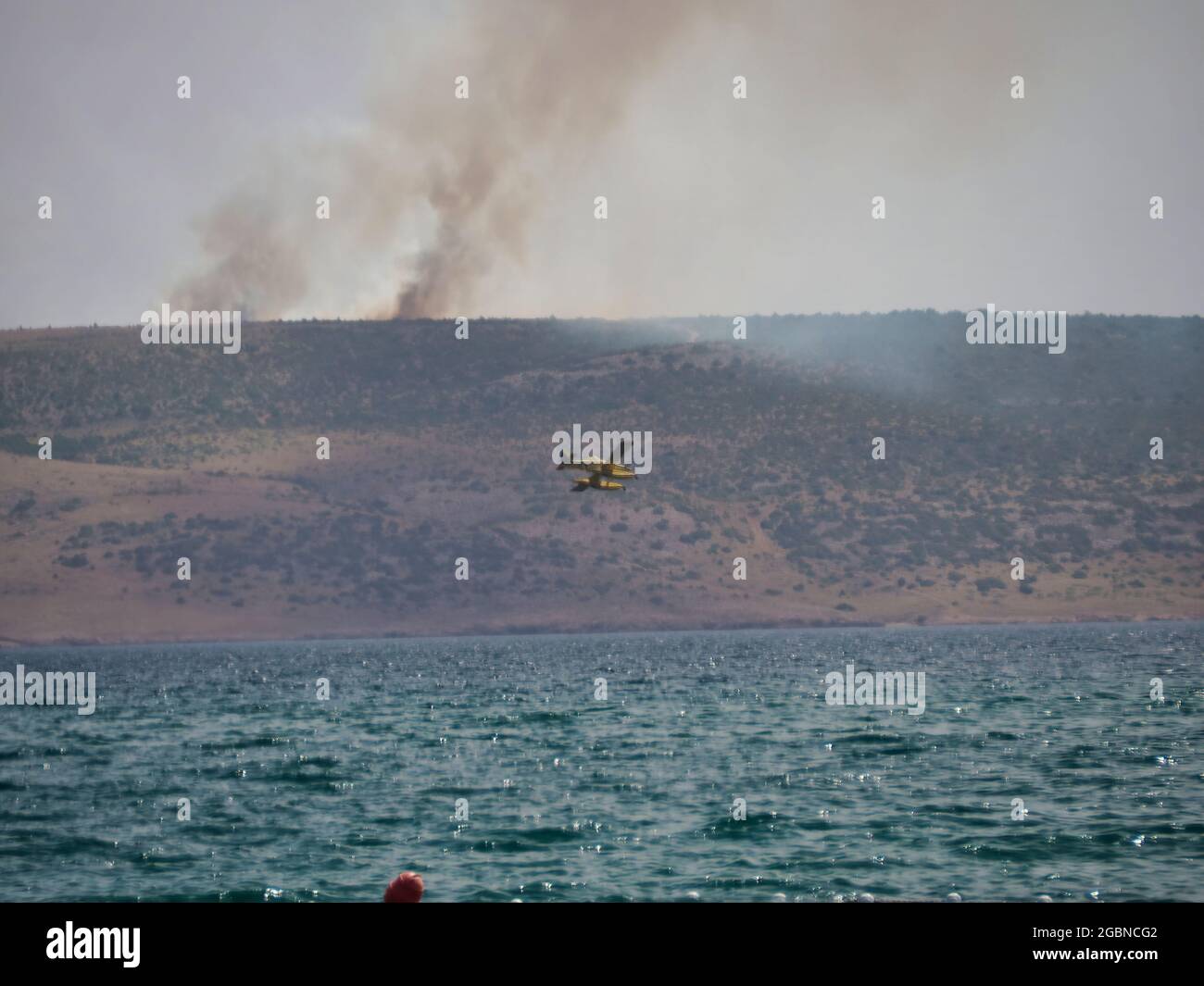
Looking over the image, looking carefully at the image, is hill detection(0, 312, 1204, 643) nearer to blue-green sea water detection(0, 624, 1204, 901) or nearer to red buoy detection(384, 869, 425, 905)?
blue-green sea water detection(0, 624, 1204, 901)

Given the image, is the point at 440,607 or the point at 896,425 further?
the point at 896,425

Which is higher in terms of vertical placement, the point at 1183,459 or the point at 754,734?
the point at 1183,459

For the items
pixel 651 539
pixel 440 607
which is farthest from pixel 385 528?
pixel 651 539

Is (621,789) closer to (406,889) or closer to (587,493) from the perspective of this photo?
(406,889)

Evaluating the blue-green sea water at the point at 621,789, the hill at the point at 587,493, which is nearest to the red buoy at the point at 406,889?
the blue-green sea water at the point at 621,789

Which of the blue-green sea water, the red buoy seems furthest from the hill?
the red buoy

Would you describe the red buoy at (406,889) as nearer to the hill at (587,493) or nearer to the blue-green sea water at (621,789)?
the blue-green sea water at (621,789)
